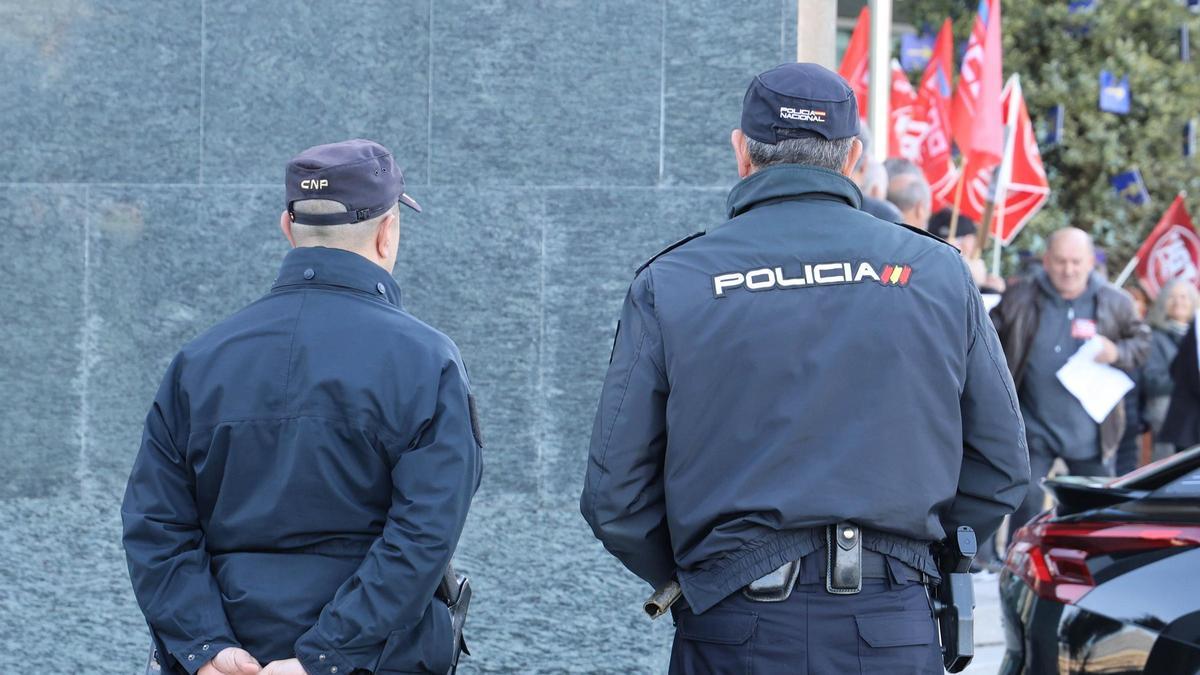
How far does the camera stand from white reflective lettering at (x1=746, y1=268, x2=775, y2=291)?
3031mm

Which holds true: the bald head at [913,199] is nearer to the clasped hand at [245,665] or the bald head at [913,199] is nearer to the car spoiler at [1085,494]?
the car spoiler at [1085,494]

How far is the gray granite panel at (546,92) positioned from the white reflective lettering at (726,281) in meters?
2.41

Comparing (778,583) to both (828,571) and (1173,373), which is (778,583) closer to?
(828,571)

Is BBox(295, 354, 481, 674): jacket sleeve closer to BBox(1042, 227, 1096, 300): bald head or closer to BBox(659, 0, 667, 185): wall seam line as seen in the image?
BBox(659, 0, 667, 185): wall seam line

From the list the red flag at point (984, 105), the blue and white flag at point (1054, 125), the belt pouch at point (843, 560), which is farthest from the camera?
the blue and white flag at point (1054, 125)


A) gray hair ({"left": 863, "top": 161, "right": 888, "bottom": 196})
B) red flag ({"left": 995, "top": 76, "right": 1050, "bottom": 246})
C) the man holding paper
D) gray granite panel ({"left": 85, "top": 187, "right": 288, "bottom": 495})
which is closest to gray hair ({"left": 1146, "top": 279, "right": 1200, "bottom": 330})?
the man holding paper

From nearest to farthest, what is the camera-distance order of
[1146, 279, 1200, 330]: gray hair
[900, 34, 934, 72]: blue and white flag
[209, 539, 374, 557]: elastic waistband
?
[209, 539, 374, 557]: elastic waistband
[1146, 279, 1200, 330]: gray hair
[900, 34, 934, 72]: blue and white flag

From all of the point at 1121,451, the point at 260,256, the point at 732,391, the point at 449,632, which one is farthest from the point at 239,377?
the point at 1121,451

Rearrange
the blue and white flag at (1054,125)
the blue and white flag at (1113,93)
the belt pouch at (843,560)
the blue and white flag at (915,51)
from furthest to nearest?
the blue and white flag at (915,51) < the blue and white flag at (1054,125) < the blue and white flag at (1113,93) < the belt pouch at (843,560)

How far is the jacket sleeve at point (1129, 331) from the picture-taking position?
8.42 m

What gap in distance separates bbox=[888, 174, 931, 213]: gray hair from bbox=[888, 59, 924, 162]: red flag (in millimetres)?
7840

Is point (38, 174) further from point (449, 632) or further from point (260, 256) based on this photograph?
point (449, 632)

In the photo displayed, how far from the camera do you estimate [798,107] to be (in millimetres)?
3156

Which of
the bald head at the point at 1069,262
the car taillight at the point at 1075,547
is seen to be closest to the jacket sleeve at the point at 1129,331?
the bald head at the point at 1069,262
